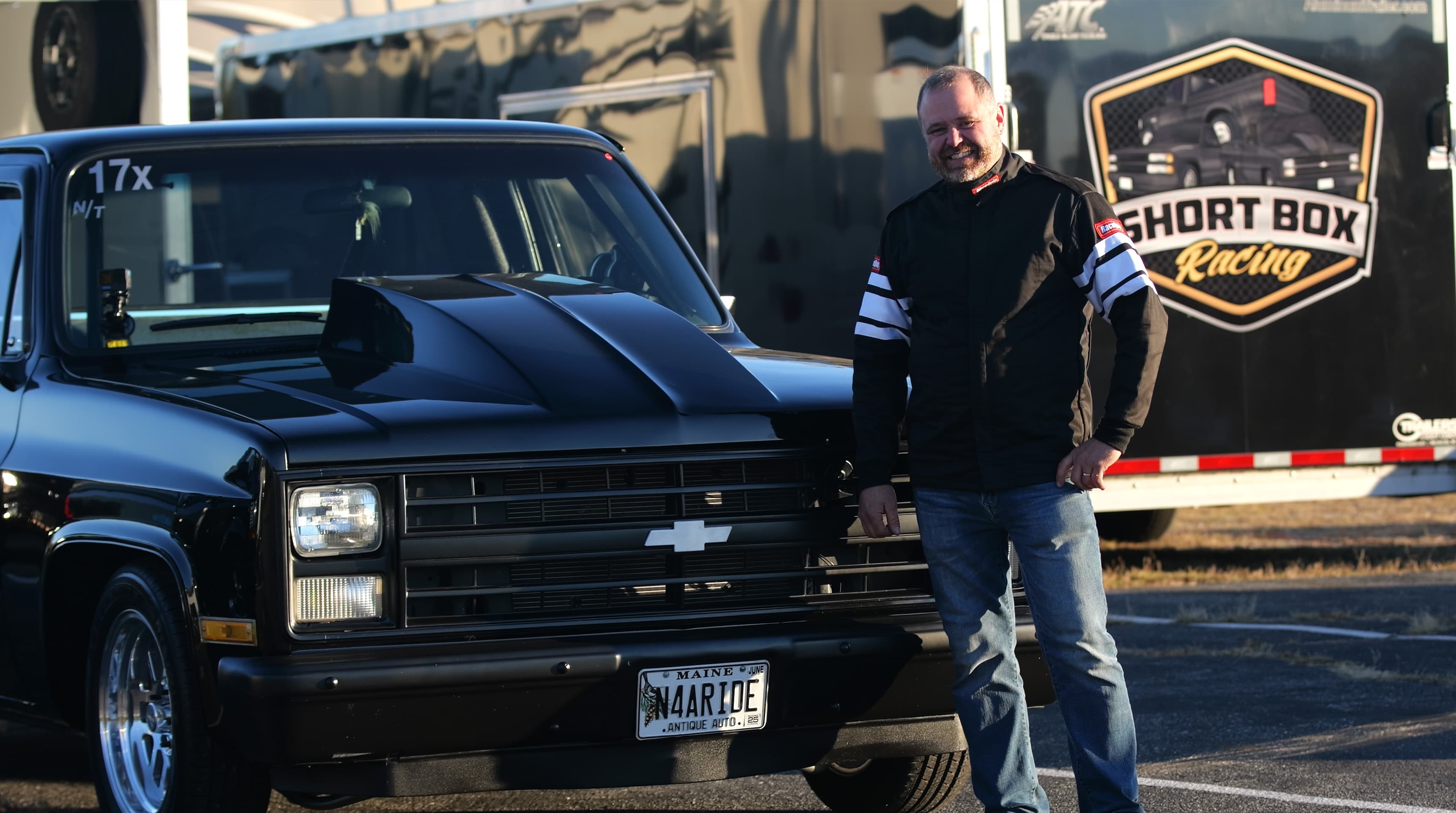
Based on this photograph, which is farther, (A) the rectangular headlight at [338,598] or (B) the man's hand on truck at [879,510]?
(B) the man's hand on truck at [879,510]

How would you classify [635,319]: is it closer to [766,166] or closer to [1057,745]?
[1057,745]

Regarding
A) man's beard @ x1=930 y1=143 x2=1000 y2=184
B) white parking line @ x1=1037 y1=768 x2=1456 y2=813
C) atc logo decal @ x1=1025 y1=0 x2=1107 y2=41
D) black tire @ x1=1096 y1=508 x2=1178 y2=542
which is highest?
atc logo decal @ x1=1025 y1=0 x2=1107 y2=41

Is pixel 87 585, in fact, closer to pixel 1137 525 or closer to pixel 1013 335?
pixel 1013 335

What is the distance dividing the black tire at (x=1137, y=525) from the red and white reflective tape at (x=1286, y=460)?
2179mm

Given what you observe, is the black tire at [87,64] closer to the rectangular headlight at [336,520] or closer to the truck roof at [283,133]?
the truck roof at [283,133]

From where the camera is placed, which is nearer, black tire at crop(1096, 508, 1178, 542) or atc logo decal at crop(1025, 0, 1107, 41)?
atc logo decal at crop(1025, 0, 1107, 41)

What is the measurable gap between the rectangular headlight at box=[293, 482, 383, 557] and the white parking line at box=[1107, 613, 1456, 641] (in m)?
5.46

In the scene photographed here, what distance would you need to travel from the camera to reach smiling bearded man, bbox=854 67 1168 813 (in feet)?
14.9

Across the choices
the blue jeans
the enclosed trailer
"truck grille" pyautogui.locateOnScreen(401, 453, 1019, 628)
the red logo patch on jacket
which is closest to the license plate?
"truck grille" pyautogui.locateOnScreen(401, 453, 1019, 628)

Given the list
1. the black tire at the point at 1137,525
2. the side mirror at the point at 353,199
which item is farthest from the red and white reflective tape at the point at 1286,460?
the side mirror at the point at 353,199

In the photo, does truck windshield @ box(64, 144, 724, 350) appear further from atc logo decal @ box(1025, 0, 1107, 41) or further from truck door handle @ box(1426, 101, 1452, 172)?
truck door handle @ box(1426, 101, 1452, 172)

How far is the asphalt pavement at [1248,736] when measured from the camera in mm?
5566

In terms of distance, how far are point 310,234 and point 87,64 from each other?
5214mm

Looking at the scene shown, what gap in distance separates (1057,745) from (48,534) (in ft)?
11.0
